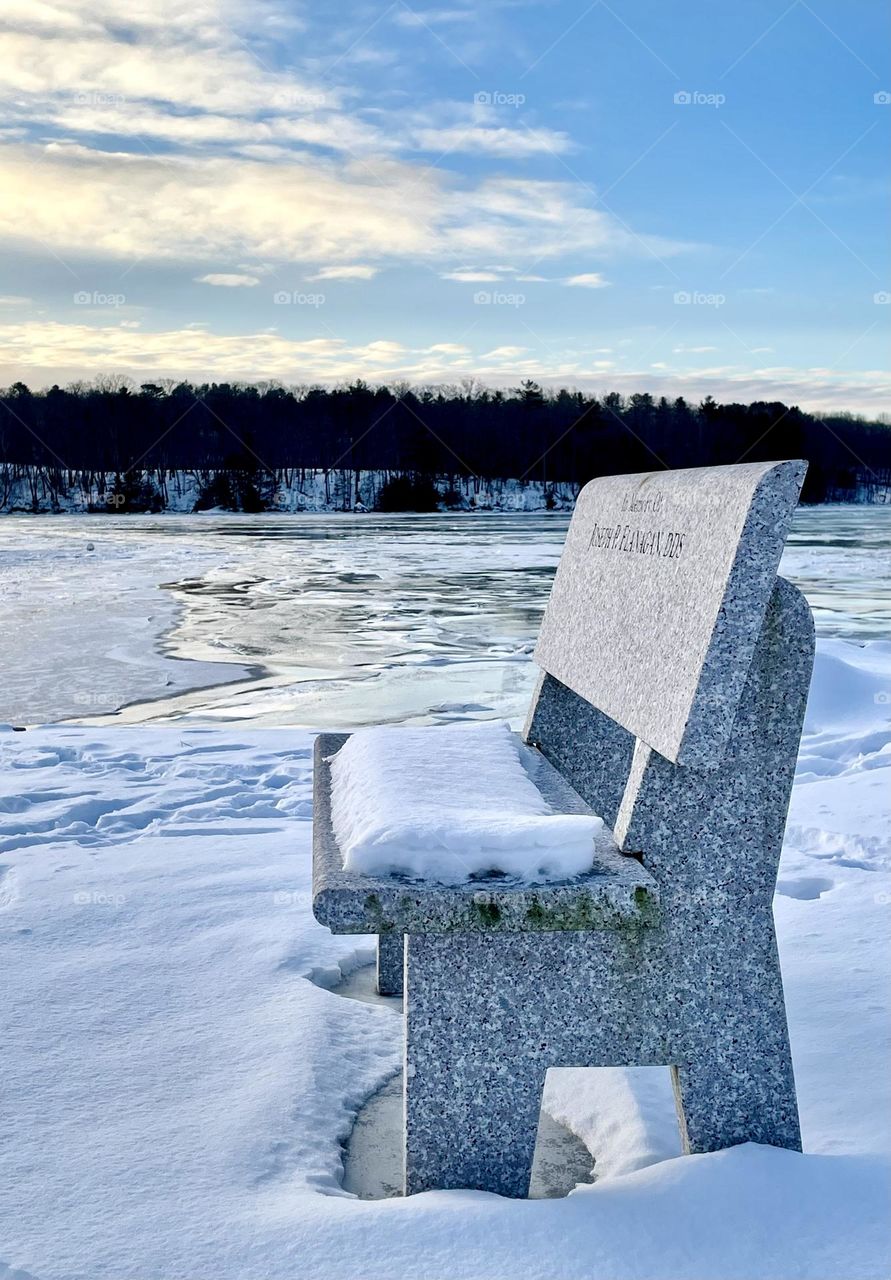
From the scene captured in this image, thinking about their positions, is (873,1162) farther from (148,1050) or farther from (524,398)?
(524,398)

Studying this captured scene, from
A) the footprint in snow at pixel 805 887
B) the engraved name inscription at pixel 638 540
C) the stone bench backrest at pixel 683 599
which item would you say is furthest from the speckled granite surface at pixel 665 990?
the footprint in snow at pixel 805 887

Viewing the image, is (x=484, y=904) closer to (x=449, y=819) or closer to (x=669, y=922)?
(x=449, y=819)

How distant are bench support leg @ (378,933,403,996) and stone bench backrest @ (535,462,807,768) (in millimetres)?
909

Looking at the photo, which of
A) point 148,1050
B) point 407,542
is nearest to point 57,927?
point 148,1050

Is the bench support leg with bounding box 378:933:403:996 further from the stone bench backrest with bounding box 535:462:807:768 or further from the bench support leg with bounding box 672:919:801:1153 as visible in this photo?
the bench support leg with bounding box 672:919:801:1153

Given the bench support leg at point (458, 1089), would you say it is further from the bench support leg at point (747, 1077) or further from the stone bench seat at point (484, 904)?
the bench support leg at point (747, 1077)

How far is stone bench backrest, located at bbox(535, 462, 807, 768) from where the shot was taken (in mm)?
2039

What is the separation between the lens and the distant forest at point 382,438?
208 feet

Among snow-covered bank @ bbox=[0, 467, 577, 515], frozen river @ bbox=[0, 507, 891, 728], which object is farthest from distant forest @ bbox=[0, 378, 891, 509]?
frozen river @ bbox=[0, 507, 891, 728]

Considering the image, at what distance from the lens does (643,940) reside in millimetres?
2141

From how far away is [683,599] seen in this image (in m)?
2.27

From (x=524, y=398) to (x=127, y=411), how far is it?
26.7 meters

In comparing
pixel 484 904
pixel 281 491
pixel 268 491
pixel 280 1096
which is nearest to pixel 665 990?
pixel 484 904

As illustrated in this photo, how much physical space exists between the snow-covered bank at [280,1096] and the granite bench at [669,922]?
148mm
